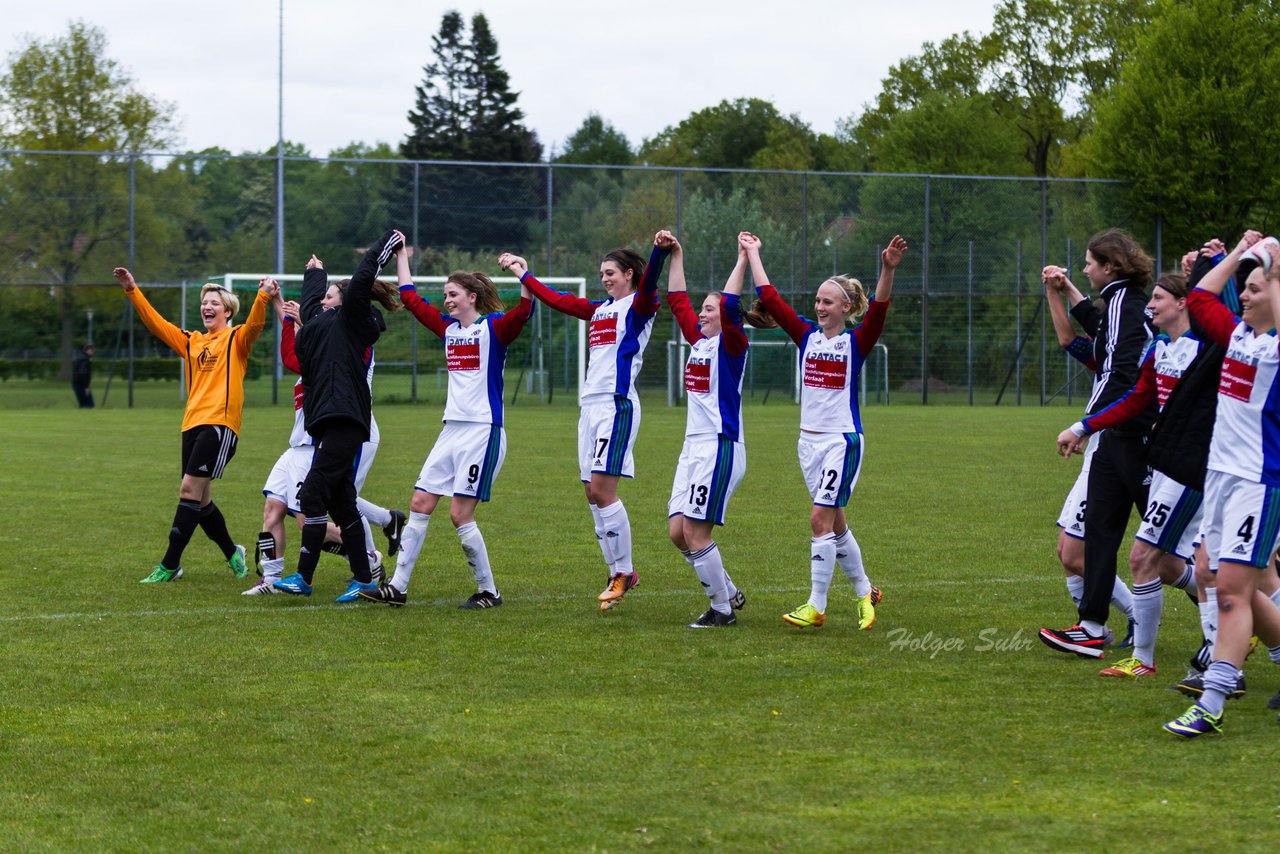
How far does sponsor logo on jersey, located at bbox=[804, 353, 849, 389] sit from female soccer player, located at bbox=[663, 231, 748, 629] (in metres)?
0.39

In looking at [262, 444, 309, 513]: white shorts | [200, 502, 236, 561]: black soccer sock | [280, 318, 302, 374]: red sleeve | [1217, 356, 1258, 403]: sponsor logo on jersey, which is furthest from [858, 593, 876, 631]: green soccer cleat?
[200, 502, 236, 561]: black soccer sock

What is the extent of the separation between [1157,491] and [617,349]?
10.8ft

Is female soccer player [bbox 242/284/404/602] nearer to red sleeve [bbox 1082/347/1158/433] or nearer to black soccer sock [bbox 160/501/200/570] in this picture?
black soccer sock [bbox 160/501/200/570]

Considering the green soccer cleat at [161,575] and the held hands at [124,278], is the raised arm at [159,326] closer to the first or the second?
the held hands at [124,278]

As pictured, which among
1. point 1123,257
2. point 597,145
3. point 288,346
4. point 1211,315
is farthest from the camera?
point 597,145

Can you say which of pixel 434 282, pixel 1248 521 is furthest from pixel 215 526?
pixel 434 282

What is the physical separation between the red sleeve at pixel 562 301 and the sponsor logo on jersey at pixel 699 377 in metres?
0.83

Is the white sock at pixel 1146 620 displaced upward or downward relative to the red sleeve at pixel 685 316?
downward

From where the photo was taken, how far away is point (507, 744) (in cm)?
551

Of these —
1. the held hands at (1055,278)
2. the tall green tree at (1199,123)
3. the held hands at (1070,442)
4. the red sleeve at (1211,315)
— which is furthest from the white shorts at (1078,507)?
the tall green tree at (1199,123)

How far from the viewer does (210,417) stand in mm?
9602

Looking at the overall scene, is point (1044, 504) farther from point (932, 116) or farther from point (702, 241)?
point (932, 116)

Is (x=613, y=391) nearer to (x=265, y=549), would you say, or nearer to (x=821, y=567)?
(x=821, y=567)
